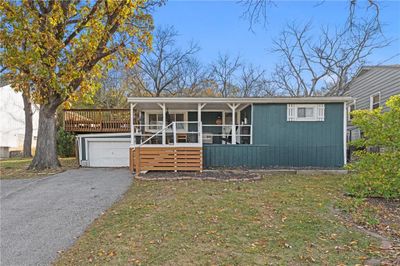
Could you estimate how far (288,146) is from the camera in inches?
417

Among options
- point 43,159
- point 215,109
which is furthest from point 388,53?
point 43,159

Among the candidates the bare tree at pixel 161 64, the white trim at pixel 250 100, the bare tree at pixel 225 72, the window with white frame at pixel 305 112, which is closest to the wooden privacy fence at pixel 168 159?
the white trim at pixel 250 100

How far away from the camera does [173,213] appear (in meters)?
4.97

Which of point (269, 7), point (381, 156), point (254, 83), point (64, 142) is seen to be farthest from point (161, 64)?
point (381, 156)

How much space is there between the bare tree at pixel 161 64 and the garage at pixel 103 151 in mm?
12233

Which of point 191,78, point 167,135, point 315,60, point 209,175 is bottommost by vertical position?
point 209,175

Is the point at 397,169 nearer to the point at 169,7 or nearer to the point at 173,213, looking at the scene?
the point at 173,213

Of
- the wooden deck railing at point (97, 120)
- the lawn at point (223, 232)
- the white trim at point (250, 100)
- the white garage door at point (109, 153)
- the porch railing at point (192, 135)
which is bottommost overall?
the lawn at point (223, 232)

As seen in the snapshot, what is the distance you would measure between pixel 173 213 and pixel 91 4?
923 cm

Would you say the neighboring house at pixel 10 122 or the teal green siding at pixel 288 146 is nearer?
the teal green siding at pixel 288 146

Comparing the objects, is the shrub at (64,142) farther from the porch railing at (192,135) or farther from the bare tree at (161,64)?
the bare tree at (161,64)

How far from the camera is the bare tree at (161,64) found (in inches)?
957

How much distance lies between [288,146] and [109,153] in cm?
825

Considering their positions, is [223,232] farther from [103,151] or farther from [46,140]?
[46,140]
